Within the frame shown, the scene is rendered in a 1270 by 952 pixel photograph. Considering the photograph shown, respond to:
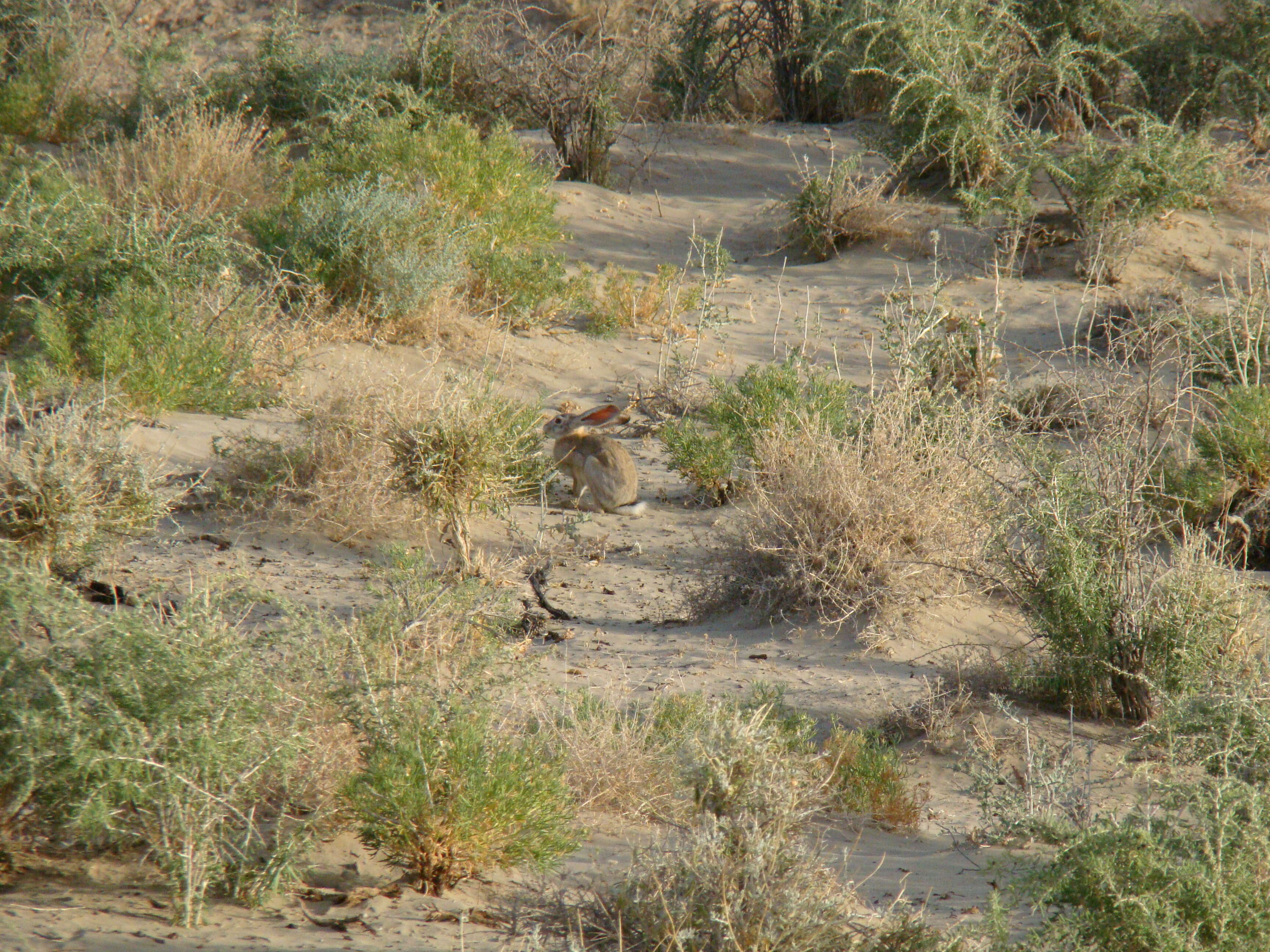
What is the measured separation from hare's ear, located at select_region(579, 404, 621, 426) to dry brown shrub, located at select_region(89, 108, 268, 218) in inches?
154

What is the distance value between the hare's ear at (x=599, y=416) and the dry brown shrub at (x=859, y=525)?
3.77 feet

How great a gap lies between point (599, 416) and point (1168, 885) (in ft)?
14.6

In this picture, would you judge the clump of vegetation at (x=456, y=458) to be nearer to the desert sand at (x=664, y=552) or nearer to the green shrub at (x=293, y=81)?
the desert sand at (x=664, y=552)

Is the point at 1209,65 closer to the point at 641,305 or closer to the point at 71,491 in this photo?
the point at 641,305

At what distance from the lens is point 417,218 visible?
28.0ft

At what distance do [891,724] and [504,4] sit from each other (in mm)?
11670

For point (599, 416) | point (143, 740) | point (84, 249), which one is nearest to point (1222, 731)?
point (143, 740)

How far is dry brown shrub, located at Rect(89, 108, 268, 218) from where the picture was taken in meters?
8.97

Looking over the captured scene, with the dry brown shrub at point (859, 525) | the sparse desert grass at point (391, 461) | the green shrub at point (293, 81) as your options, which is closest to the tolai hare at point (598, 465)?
the sparse desert grass at point (391, 461)

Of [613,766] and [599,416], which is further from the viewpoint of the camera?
[599,416]

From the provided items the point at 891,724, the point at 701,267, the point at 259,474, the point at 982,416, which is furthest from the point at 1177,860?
the point at 701,267

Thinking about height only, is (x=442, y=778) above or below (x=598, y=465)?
above

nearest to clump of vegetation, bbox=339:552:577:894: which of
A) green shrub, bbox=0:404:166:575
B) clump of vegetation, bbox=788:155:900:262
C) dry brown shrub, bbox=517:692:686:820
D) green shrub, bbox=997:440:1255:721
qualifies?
dry brown shrub, bbox=517:692:686:820

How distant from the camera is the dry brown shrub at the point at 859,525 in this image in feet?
16.8
